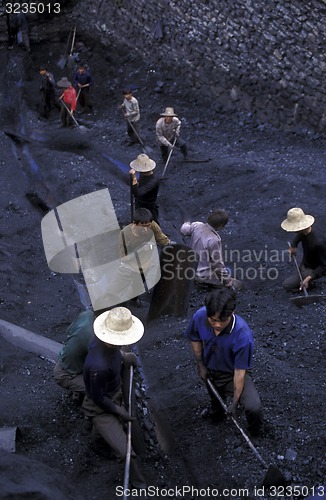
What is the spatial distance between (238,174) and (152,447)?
709 cm

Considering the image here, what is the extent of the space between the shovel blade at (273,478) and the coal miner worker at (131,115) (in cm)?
927

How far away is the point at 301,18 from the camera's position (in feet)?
44.8

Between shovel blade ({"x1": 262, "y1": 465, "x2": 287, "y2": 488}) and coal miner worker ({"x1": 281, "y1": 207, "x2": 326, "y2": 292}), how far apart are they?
3413 mm

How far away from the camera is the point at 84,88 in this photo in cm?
1634

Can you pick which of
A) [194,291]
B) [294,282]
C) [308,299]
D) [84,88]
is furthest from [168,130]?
[308,299]

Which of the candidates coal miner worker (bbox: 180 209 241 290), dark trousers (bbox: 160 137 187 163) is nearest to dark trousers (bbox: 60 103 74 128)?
dark trousers (bbox: 160 137 187 163)

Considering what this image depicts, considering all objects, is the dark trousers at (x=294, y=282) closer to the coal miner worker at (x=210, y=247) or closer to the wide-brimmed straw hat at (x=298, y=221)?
the wide-brimmed straw hat at (x=298, y=221)

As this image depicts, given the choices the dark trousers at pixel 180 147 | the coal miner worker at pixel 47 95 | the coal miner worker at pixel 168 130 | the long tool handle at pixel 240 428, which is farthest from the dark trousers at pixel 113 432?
the coal miner worker at pixel 47 95

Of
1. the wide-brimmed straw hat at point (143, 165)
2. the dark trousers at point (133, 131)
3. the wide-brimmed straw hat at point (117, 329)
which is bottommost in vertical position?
the dark trousers at point (133, 131)

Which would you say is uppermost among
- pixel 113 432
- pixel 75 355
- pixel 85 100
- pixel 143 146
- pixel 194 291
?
pixel 75 355

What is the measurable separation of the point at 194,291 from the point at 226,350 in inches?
124

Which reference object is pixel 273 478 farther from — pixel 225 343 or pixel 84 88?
pixel 84 88

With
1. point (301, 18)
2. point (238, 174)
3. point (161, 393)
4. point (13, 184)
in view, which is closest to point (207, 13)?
point (301, 18)

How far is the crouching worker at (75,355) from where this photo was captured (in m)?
6.46
